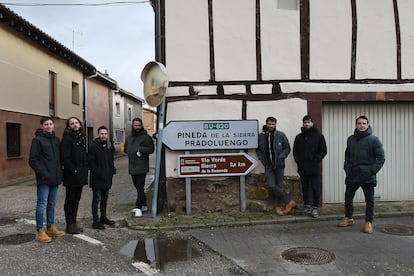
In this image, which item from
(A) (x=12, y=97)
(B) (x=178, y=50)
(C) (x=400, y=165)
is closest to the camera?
(B) (x=178, y=50)

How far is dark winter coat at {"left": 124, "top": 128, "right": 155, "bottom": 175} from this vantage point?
6.88 metres

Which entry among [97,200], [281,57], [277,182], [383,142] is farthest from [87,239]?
[383,142]

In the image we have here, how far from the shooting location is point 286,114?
6973mm

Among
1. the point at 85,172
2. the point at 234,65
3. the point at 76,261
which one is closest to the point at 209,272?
the point at 76,261

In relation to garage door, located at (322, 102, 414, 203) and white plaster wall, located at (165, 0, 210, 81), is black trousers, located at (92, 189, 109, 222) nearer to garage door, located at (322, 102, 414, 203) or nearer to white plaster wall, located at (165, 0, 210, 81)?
white plaster wall, located at (165, 0, 210, 81)

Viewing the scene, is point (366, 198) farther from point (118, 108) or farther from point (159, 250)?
point (118, 108)

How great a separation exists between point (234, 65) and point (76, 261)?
4.06 metres

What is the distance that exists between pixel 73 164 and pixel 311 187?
389cm

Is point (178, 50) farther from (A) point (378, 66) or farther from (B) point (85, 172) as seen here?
(A) point (378, 66)

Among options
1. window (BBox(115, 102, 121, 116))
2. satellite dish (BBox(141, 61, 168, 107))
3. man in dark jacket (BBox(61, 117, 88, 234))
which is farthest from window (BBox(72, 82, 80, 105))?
man in dark jacket (BBox(61, 117, 88, 234))

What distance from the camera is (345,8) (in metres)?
7.12

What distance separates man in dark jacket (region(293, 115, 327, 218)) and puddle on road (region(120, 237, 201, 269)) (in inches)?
90.5

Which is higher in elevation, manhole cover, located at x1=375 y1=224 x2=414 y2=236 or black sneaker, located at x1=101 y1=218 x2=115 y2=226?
black sneaker, located at x1=101 y1=218 x2=115 y2=226

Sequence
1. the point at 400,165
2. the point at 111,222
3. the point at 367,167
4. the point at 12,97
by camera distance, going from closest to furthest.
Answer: the point at 367,167, the point at 111,222, the point at 400,165, the point at 12,97
